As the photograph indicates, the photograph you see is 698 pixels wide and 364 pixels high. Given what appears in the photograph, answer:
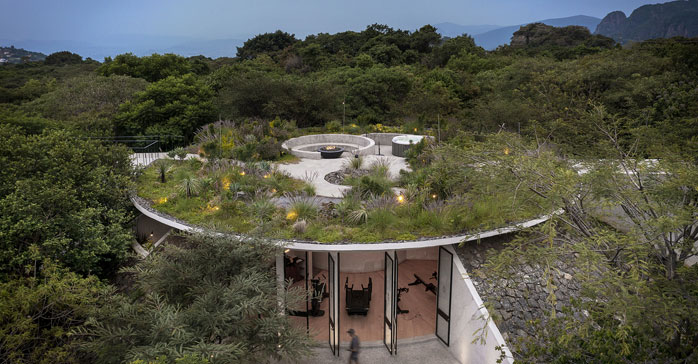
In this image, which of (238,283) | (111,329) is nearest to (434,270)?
(238,283)

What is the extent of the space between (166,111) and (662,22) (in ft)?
181

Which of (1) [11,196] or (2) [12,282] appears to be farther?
(1) [11,196]

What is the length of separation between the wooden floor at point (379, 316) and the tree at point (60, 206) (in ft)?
15.1

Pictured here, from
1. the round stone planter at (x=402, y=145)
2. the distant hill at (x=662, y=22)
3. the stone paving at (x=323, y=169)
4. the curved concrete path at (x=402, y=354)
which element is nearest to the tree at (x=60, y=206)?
the stone paving at (x=323, y=169)

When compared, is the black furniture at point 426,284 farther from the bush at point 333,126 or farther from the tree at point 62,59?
the tree at point 62,59

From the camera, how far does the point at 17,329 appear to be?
6.57m

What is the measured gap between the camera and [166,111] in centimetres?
2106

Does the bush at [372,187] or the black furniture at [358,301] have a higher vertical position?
the bush at [372,187]

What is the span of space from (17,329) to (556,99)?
2005 cm

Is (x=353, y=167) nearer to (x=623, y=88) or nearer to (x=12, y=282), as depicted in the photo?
(x=12, y=282)

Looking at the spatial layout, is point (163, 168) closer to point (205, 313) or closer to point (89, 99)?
point (205, 313)

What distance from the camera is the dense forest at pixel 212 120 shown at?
5.93 meters

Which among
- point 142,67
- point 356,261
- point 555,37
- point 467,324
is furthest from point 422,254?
point 555,37

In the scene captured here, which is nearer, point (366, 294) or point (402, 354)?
point (402, 354)
